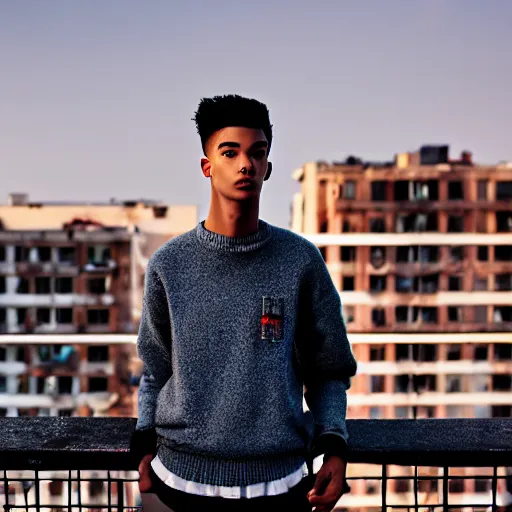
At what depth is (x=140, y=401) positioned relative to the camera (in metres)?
1.93

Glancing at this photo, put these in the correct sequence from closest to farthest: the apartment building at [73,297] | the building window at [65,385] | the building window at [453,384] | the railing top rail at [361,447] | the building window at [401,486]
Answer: the railing top rail at [361,447] < the building window at [401,486] < the apartment building at [73,297] < the building window at [65,385] < the building window at [453,384]

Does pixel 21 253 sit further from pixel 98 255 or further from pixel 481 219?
Answer: pixel 481 219

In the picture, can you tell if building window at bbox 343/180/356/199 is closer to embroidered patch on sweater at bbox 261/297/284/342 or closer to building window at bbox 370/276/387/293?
building window at bbox 370/276/387/293

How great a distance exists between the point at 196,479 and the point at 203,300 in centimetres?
49

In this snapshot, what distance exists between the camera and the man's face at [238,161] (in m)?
1.81

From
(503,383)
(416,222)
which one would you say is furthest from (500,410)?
(416,222)

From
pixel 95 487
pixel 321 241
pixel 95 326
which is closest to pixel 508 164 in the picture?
pixel 321 241

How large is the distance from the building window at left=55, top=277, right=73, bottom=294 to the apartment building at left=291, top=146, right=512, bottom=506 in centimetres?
2172

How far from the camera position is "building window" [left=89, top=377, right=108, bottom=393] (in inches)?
2351

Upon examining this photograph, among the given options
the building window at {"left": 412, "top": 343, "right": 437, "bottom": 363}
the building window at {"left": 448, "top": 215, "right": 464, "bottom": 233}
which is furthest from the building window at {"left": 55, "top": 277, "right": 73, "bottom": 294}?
the building window at {"left": 448, "top": 215, "right": 464, "bottom": 233}

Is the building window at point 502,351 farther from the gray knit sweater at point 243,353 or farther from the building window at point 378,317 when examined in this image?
the gray knit sweater at point 243,353

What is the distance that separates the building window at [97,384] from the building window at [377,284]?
84.7ft

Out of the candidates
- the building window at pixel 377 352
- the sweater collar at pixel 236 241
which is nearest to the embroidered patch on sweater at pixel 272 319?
the sweater collar at pixel 236 241

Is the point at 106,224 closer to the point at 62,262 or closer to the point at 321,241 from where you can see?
the point at 62,262
